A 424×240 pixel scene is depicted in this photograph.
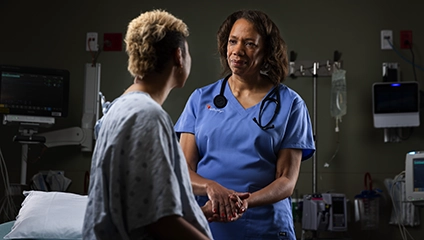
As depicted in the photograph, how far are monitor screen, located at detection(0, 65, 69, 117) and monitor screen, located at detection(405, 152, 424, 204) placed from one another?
269 cm

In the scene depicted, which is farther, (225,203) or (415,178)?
(415,178)

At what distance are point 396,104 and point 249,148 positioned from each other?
3.34 metres

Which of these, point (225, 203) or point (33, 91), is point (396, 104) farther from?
point (225, 203)

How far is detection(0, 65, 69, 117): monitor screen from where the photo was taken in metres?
4.70

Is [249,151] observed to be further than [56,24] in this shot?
No

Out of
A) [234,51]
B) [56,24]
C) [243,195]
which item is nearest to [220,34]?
[234,51]

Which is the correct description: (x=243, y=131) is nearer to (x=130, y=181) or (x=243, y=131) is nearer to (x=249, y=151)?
(x=249, y=151)

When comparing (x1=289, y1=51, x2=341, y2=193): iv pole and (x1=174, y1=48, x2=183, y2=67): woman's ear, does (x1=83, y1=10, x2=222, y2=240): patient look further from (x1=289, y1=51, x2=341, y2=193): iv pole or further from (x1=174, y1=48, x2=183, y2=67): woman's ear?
(x1=289, y1=51, x2=341, y2=193): iv pole

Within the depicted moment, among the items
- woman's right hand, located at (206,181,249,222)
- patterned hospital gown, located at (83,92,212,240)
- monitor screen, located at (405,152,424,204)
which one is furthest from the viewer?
monitor screen, located at (405,152,424,204)

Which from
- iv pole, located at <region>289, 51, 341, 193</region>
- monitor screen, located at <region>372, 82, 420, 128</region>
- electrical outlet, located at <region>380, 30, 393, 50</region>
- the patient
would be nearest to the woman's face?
the patient

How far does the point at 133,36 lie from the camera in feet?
4.28

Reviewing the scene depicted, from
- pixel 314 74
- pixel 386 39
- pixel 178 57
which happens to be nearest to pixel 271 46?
pixel 178 57

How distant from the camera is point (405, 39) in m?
5.11

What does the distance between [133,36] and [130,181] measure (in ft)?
1.12
